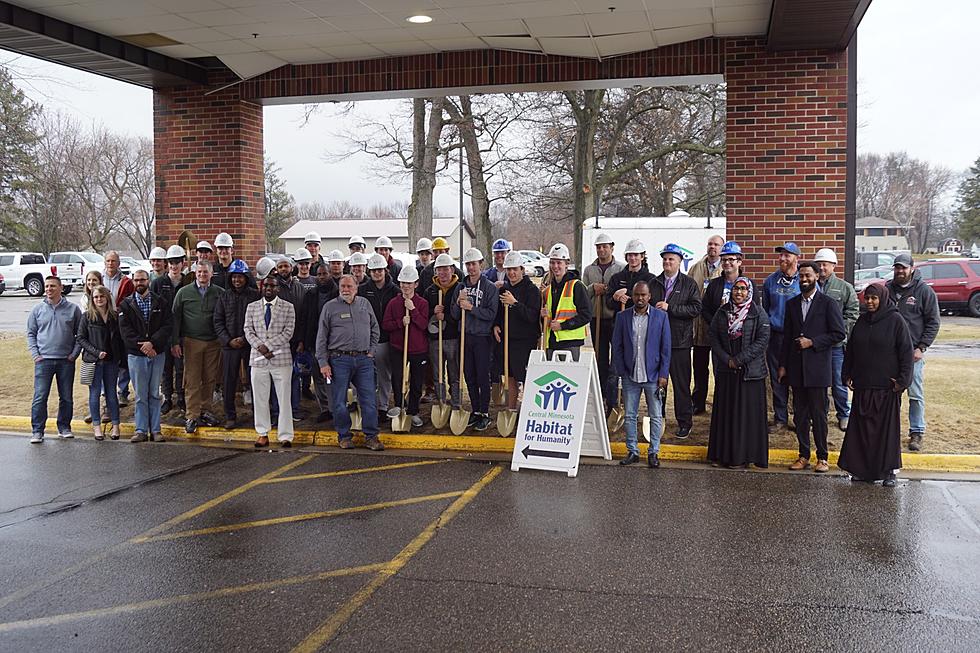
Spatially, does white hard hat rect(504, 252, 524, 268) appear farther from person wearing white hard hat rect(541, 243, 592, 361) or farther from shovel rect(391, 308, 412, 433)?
shovel rect(391, 308, 412, 433)

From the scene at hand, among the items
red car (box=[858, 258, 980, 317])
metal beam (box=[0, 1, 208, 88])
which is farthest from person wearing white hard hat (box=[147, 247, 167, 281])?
red car (box=[858, 258, 980, 317])

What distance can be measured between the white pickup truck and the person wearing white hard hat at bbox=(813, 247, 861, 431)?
116 ft

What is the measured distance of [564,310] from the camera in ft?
30.2

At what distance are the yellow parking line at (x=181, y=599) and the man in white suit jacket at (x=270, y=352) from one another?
4189mm

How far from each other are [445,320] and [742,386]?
3.59 meters

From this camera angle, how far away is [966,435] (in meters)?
8.85

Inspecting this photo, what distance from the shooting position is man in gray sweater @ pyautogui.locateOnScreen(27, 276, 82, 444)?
9.74 meters

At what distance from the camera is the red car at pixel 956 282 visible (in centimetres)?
2442

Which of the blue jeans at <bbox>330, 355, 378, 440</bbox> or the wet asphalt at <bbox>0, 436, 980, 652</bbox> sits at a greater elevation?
the blue jeans at <bbox>330, 355, 378, 440</bbox>

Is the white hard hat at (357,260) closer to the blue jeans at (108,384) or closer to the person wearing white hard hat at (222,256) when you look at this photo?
the person wearing white hard hat at (222,256)

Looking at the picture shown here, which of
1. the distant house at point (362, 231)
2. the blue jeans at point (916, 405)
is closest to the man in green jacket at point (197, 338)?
the blue jeans at point (916, 405)

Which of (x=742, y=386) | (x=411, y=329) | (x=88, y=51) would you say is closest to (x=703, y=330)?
(x=742, y=386)

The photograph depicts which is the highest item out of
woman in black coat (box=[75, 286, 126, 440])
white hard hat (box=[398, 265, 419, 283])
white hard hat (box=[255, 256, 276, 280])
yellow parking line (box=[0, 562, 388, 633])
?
white hard hat (box=[255, 256, 276, 280])

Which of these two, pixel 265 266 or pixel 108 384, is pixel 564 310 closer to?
pixel 265 266
